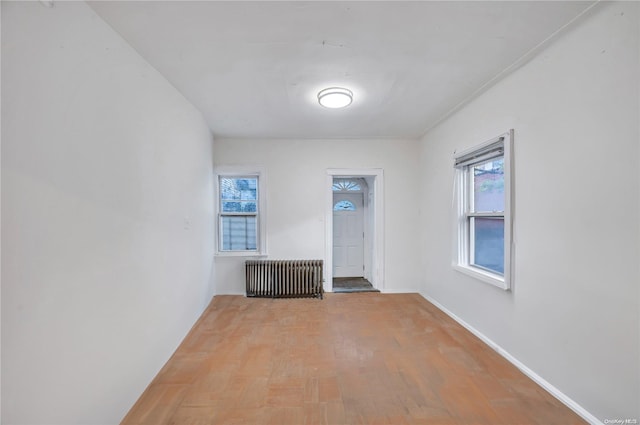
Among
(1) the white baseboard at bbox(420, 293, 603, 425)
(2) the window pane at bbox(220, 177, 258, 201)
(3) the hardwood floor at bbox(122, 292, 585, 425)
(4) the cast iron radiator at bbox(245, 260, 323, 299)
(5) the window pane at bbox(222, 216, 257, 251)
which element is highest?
(2) the window pane at bbox(220, 177, 258, 201)

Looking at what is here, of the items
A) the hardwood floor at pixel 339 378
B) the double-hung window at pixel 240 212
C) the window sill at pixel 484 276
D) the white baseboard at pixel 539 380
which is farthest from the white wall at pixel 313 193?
the white baseboard at pixel 539 380

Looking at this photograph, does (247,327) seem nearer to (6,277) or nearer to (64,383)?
(64,383)

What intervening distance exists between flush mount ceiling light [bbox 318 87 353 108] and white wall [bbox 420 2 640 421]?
1.35 m

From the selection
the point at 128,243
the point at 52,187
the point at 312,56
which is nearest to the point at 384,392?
the point at 128,243

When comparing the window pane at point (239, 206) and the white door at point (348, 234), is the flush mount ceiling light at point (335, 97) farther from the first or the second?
the white door at point (348, 234)

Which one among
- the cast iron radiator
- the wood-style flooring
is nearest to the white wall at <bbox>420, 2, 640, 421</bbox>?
the wood-style flooring

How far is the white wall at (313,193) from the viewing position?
4203mm

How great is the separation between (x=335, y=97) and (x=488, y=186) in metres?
1.83

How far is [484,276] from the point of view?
2.62m

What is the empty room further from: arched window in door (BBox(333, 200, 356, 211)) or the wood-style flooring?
arched window in door (BBox(333, 200, 356, 211))

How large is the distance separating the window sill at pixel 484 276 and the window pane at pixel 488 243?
9cm

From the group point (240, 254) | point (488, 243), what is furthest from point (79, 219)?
point (488, 243)

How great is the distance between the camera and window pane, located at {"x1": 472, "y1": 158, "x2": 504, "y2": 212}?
258 centimetres

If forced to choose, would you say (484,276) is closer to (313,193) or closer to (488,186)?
(488,186)
